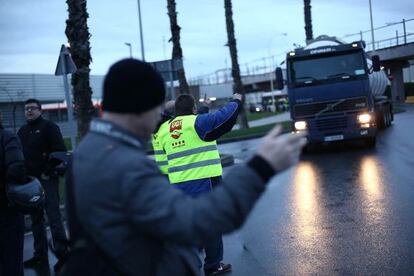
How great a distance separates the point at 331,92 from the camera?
51.9ft

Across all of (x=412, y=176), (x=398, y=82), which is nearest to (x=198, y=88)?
(x=398, y=82)

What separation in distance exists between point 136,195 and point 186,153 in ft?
11.6

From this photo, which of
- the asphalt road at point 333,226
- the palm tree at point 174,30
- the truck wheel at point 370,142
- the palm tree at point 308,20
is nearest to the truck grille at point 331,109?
the truck wheel at point 370,142

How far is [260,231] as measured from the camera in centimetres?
740

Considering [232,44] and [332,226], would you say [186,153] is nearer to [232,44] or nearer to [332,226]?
[332,226]

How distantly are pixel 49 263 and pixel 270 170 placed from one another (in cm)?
542

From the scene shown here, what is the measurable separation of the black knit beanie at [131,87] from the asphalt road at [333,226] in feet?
12.6

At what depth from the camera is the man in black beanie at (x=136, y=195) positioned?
197 cm

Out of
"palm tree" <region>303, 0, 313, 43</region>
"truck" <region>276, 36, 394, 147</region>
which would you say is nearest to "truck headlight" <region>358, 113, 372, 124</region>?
"truck" <region>276, 36, 394, 147</region>

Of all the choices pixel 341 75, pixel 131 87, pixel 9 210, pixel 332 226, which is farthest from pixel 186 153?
pixel 341 75

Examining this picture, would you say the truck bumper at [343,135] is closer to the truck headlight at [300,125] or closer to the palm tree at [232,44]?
the truck headlight at [300,125]

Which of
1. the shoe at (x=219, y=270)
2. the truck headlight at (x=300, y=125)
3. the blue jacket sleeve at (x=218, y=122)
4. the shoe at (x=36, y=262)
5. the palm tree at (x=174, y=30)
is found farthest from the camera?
the palm tree at (x=174, y=30)

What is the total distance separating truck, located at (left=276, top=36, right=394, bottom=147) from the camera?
622 inches

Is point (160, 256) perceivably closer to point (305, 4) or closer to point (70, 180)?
point (70, 180)
